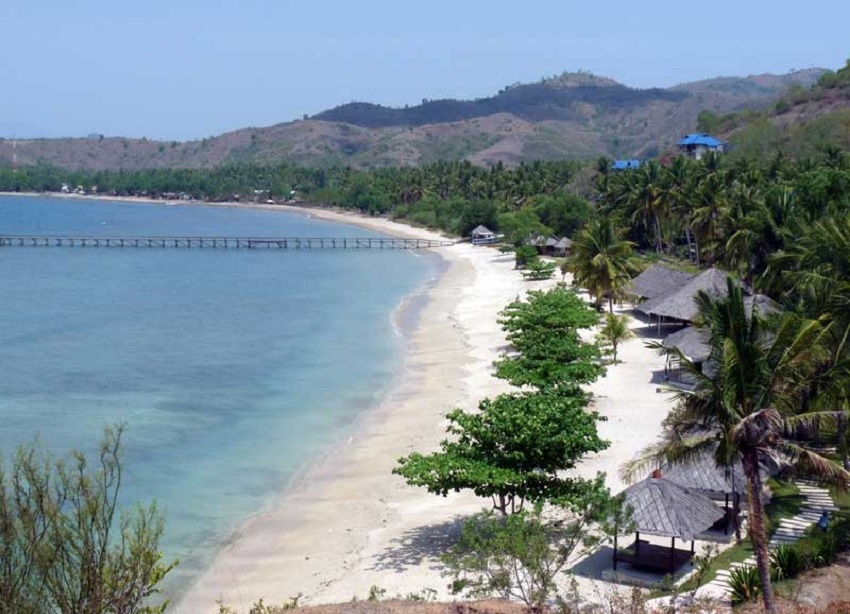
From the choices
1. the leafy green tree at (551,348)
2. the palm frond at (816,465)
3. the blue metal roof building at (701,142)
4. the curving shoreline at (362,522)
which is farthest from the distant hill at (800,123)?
the palm frond at (816,465)

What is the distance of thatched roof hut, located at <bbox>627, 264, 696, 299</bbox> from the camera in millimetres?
46125

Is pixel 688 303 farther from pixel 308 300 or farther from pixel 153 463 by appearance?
pixel 308 300

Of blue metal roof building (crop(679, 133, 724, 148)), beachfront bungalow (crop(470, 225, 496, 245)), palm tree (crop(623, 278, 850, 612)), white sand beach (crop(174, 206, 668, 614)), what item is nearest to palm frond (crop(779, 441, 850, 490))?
palm tree (crop(623, 278, 850, 612))

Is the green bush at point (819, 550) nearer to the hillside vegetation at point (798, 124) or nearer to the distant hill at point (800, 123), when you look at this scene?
the hillside vegetation at point (798, 124)

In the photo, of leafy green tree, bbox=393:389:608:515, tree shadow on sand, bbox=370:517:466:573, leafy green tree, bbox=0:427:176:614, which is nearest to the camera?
leafy green tree, bbox=0:427:176:614

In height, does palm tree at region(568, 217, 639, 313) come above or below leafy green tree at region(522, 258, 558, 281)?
above

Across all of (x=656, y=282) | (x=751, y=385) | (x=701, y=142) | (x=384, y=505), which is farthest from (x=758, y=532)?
(x=701, y=142)

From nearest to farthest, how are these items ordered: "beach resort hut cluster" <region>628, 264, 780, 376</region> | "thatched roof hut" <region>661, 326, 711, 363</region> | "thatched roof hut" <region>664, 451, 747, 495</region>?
1. "thatched roof hut" <region>664, 451, 747, 495</region>
2. "thatched roof hut" <region>661, 326, 711, 363</region>
3. "beach resort hut cluster" <region>628, 264, 780, 376</region>

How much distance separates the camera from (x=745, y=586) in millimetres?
16703

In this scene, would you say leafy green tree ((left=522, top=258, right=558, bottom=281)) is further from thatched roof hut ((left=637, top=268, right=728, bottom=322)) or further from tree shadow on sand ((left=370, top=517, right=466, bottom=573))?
tree shadow on sand ((left=370, top=517, right=466, bottom=573))

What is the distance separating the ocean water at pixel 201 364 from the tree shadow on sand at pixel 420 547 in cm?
456

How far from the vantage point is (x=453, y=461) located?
20.8 m

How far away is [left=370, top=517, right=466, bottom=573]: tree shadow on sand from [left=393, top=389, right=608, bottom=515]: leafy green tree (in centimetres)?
142

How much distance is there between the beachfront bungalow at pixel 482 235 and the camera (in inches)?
3805
